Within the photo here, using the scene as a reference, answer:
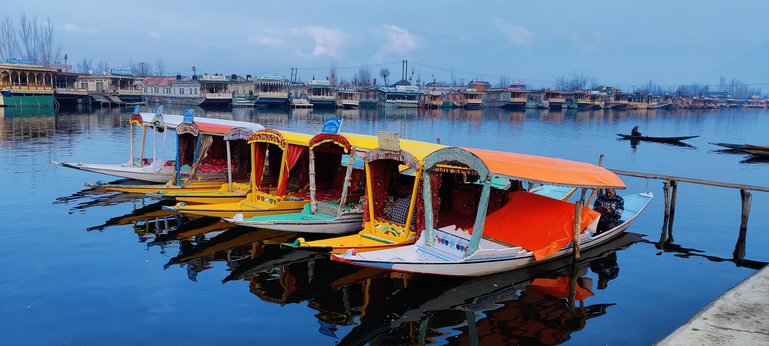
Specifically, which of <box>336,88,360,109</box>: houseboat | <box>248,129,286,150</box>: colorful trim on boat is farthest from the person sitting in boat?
<box>336,88,360,109</box>: houseboat

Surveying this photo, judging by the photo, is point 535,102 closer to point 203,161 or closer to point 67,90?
point 67,90

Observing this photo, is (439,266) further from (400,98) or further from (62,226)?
(400,98)

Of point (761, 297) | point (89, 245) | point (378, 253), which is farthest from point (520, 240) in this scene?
point (89, 245)

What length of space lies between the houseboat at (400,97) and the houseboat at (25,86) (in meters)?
63.7

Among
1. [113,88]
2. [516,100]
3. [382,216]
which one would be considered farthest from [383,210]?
[516,100]

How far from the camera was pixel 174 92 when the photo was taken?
99.6 metres

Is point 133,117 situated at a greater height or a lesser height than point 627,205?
greater

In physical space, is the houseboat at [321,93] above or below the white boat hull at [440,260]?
above

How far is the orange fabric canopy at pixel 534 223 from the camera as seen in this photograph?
13375mm

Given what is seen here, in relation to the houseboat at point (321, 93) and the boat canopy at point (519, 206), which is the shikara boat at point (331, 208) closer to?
the boat canopy at point (519, 206)

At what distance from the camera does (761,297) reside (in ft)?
32.0

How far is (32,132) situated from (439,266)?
146 ft

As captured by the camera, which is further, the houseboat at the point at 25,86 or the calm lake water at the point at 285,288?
the houseboat at the point at 25,86

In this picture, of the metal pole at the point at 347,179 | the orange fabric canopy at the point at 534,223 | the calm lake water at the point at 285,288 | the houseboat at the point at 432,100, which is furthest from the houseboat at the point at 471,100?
the orange fabric canopy at the point at 534,223
